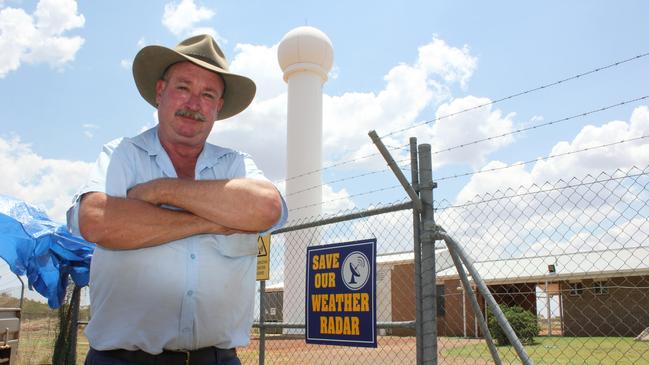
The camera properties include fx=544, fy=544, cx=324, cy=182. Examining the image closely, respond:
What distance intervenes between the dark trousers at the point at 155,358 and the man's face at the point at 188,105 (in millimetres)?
769

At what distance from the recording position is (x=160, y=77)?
231cm

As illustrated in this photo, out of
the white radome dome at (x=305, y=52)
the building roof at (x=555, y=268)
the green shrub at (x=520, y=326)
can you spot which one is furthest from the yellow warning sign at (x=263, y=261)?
the white radome dome at (x=305, y=52)

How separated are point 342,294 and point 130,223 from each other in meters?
3.16

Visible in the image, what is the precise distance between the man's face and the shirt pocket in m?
0.40

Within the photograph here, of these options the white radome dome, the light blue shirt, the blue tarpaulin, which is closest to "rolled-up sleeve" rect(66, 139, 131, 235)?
the light blue shirt

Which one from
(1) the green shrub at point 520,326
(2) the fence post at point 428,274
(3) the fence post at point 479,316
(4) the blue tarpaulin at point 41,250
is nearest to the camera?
(3) the fence post at point 479,316

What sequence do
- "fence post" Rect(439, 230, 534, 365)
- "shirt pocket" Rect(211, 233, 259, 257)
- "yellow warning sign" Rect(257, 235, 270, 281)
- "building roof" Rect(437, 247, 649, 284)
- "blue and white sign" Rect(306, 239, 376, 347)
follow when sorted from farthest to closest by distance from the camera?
"building roof" Rect(437, 247, 649, 284), "yellow warning sign" Rect(257, 235, 270, 281), "blue and white sign" Rect(306, 239, 376, 347), "fence post" Rect(439, 230, 534, 365), "shirt pocket" Rect(211, 233, 259, 257)

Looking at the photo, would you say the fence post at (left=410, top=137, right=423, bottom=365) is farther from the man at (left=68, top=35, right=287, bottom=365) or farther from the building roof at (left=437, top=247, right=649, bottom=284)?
the building roof at (left=437, top=247, right=649, bottom=284)

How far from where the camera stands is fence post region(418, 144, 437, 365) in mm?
3984

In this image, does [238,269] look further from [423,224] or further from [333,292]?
[333,292]

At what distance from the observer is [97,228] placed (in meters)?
1.79

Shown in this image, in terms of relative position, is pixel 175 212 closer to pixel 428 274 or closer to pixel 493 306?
pixel 493 306

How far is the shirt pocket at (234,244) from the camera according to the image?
195cm

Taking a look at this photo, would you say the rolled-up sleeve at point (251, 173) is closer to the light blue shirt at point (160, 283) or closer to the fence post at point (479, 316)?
the light blue shirt at point (160, 283)
